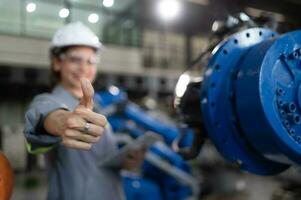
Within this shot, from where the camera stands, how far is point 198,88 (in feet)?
5.00

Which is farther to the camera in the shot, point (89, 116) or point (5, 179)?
point (5, 179)

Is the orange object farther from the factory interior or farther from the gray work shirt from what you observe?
the gray work shirt

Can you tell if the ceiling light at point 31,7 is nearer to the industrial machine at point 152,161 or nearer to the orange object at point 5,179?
the industrial machine at point 152,161

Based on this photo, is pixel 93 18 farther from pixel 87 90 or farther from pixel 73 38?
pixel 87 90

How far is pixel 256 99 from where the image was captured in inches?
47.1

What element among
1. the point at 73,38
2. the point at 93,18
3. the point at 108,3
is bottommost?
the point at 73,38

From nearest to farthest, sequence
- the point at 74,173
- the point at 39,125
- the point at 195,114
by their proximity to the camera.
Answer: the point at 39,125
the point at 195,114
the point at 74,173

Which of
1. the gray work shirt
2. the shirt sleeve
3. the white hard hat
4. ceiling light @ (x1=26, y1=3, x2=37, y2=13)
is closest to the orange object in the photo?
the shirt sleeve

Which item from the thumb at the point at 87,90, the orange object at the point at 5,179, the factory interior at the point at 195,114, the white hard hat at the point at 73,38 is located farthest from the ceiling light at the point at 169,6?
the orange object at the point at 5,179

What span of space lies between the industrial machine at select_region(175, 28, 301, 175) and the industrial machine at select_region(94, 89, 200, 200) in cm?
239

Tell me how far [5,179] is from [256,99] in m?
0.89

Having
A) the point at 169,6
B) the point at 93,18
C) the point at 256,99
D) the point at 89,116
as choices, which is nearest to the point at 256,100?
the point at 256,99

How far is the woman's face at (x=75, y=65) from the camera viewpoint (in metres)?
1.83

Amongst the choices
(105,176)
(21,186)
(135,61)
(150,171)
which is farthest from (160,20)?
(105,176)
